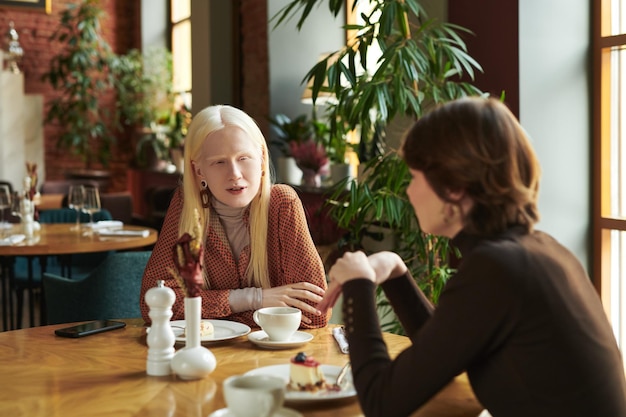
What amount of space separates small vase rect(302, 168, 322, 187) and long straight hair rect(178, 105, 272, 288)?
3136 mm

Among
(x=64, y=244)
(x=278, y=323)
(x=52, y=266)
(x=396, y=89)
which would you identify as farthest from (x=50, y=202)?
(x=278, y=323)

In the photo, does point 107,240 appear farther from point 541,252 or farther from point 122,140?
point 122,140

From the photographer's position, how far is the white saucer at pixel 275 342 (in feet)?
6.13

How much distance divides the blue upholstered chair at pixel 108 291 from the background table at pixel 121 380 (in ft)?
4.15

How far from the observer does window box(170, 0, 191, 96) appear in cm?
978

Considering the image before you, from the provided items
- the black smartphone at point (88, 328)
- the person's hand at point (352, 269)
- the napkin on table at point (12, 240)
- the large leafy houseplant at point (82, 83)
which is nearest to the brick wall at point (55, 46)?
the large leafy houseplant at point (82, 83)

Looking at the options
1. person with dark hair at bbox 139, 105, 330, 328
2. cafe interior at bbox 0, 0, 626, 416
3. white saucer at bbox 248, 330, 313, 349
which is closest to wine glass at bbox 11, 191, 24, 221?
cafe interior at bbox 0, 0, 626, 416

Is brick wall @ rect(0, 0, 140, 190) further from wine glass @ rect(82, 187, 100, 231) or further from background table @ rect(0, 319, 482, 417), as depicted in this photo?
background table @ rect(0, 319, 482, 417)

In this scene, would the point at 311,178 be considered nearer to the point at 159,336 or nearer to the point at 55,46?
the point at 159,336

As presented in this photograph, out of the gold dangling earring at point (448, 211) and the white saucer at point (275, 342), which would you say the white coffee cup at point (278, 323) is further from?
the gold dangling earring at point (448, 211)

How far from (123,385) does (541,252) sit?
81cm

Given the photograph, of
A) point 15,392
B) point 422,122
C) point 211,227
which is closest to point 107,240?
point 211,227

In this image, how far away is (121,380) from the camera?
1625mm

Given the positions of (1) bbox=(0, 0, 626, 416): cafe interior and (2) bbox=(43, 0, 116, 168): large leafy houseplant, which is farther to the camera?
(2) bbox=(43, 0, 116, 168): large leafy houseplant
